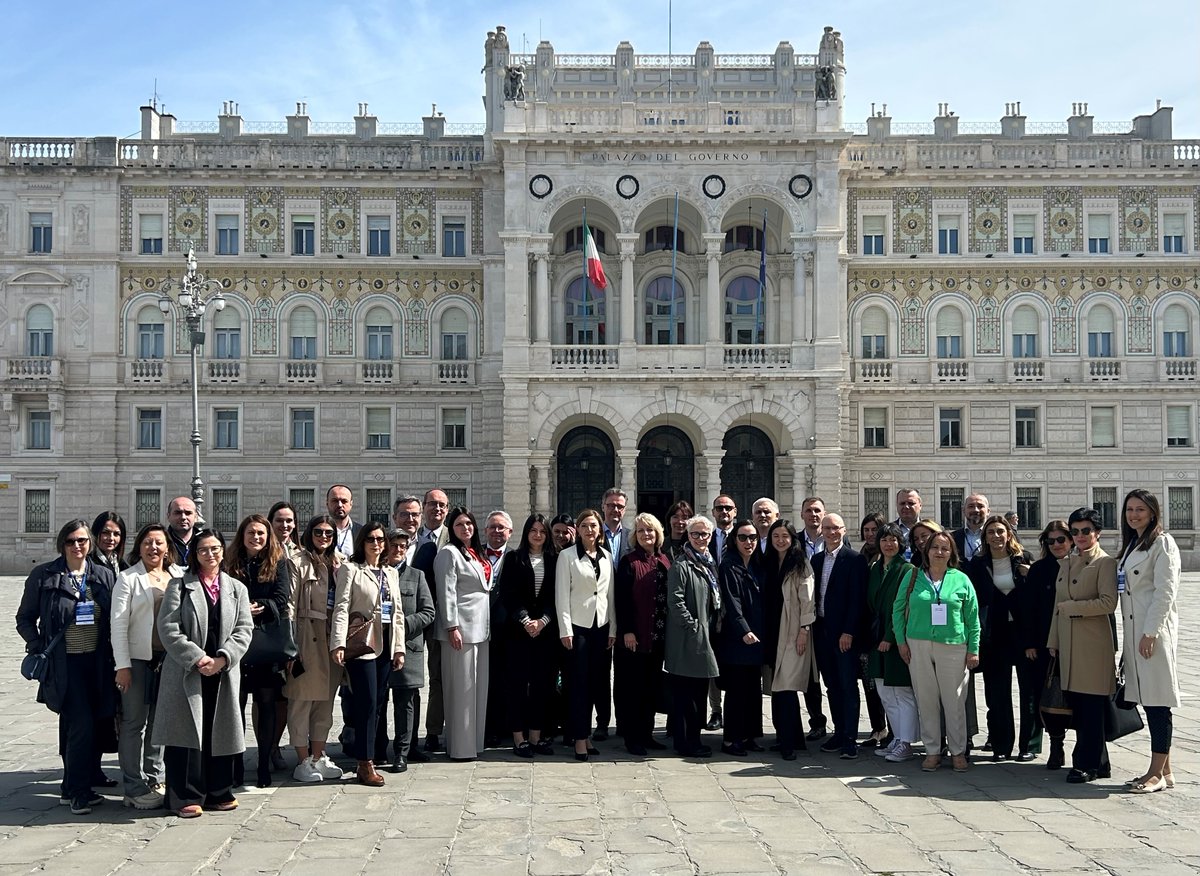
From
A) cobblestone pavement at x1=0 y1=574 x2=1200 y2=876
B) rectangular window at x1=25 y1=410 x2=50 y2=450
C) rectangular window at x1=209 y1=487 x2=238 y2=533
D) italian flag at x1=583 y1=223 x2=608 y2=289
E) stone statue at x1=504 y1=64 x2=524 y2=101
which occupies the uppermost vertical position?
stone statue at x1=504 y1=64 x2=524 y2=101

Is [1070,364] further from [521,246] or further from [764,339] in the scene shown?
[521,246]

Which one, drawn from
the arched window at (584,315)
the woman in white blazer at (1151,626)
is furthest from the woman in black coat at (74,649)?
the arched window at (584,315)

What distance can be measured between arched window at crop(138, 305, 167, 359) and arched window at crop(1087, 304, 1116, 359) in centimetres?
2984

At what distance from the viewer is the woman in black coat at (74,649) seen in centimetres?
902

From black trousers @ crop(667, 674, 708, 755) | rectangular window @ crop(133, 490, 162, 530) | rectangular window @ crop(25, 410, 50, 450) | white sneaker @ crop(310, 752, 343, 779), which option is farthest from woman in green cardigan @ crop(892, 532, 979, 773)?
rectangular window @ crop(25, 410, 50, 450)

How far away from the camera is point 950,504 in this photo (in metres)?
36.4

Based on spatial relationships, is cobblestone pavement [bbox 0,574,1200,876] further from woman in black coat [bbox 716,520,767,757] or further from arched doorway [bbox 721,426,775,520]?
arched doorway [bbox 721,426,775,520]

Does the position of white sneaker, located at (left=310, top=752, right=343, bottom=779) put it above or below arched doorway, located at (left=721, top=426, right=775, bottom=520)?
below

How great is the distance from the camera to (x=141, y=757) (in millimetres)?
9336

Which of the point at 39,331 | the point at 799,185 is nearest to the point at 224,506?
the point at 39,331

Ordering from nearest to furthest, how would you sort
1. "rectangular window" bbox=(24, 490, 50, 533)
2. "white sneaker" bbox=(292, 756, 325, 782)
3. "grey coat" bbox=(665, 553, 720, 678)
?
"white sneaker" bbox=(292, 756, 325, 782)
"grey coat" bbox=(665, 553, 720, 678)
"rectangular window" bbox=(24, 490, 50, 533)

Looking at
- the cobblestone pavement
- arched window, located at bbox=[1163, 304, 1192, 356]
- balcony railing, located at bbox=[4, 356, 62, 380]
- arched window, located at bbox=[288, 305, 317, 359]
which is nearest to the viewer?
the cobblestone pavement

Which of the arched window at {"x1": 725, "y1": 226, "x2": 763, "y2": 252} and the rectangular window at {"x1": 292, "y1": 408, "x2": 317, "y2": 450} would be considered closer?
the rectangular window at {"x1": 292, "y1": 408, "x2": 317, "y2": 450}

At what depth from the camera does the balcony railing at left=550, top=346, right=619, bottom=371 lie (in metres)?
33.6
